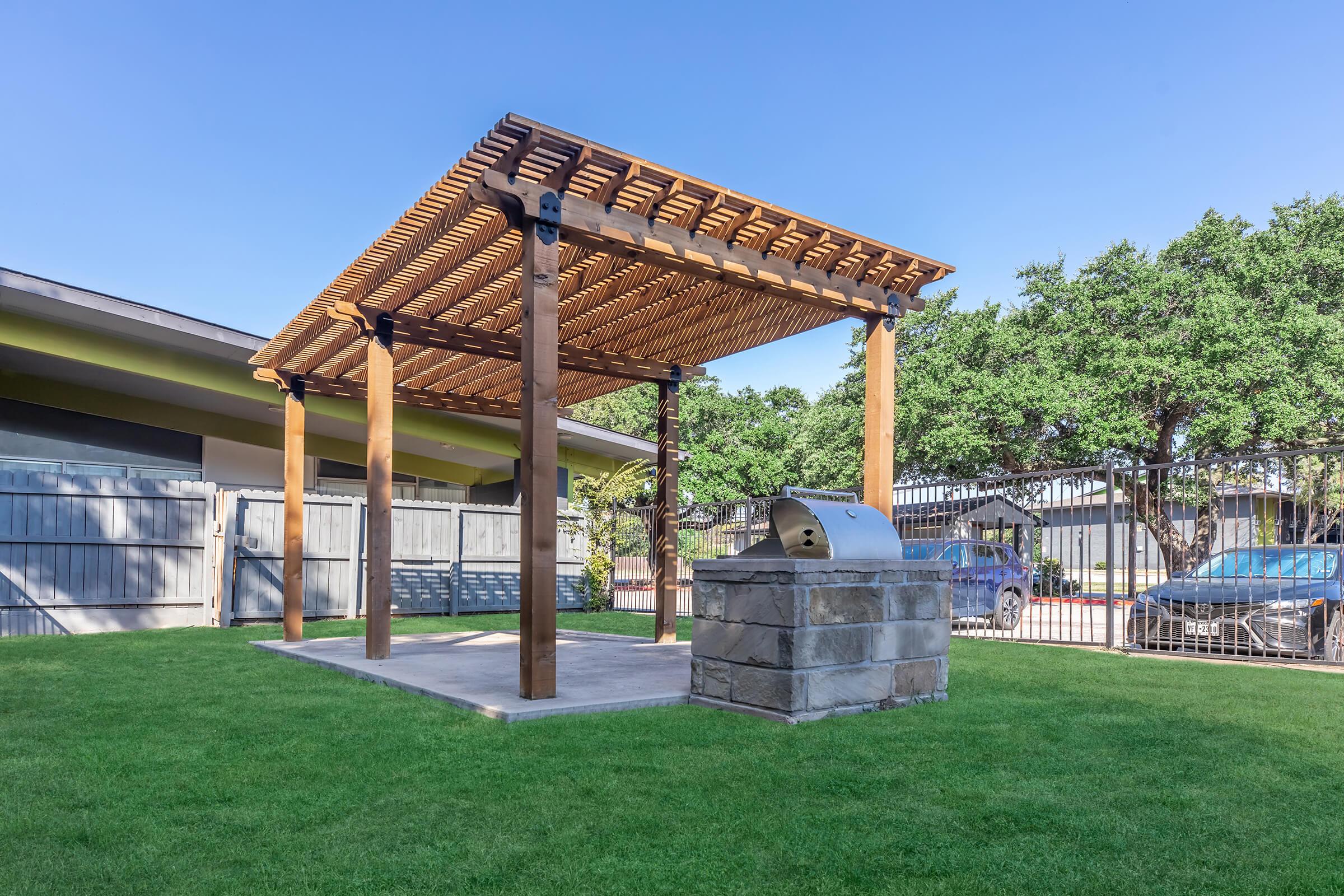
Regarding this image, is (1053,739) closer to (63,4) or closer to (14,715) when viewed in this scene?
(14,715)

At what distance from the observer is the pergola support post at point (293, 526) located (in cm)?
977

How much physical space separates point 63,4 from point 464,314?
491 inches

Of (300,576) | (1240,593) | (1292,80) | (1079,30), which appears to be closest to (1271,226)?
(1292,80)

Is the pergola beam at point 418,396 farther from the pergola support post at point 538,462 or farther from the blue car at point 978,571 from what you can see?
the blue car at point 978,571

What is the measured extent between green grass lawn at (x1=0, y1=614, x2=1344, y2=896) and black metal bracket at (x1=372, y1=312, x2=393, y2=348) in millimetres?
3486

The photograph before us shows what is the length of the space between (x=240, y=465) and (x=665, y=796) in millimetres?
15185

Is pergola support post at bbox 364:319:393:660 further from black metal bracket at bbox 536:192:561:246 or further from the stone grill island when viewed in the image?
the stone grill island

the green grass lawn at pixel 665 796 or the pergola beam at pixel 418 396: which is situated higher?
the pergola beam at pixel 418 396

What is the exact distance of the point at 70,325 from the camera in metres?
12.7

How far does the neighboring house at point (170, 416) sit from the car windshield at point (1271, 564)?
10836 mm

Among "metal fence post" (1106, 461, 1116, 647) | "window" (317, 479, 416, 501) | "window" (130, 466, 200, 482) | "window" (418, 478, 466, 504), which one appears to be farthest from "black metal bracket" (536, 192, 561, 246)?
"window" (418, 478, 466, 504)

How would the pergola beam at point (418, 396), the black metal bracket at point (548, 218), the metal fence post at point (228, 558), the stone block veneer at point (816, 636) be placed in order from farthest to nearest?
the metal fence post at point (228, 558), the pergola beam at point (418, 396), the black metal bracket at point (548, 218), the stone block veneer at point (816, 636)

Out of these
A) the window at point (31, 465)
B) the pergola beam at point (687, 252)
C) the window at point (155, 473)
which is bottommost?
the window at point (155, 473)

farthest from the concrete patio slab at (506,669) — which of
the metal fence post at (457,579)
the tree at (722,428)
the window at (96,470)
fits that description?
the tree at (722,428)
